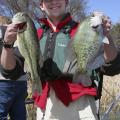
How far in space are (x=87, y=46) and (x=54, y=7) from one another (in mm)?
526

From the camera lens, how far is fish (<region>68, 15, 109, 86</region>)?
3.81 m

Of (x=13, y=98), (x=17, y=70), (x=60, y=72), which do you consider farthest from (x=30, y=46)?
(x=13, y=98)

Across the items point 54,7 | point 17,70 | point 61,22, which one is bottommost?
point 17,70

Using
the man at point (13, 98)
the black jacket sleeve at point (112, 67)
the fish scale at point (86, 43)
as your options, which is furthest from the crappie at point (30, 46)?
the man at point (13, 98)

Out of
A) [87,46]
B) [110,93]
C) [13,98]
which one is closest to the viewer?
[87,46]

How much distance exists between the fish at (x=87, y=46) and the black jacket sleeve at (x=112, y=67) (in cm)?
24

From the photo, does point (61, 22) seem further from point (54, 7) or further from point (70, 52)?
point (70, 52)

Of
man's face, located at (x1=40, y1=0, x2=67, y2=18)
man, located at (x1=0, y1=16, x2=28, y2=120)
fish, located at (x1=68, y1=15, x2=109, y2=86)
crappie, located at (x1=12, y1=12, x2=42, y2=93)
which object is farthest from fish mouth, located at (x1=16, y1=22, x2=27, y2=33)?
man, located at (x1=0, y1=16, x2=28, y2=120)

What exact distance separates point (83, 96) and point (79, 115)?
0.57ft

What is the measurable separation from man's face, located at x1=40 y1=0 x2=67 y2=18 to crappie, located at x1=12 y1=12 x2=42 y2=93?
0.23 m

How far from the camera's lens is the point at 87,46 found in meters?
3.83

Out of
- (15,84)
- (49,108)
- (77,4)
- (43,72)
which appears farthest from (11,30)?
(77,4)

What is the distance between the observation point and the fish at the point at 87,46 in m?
3.81

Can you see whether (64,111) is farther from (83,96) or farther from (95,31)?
(95,31)
